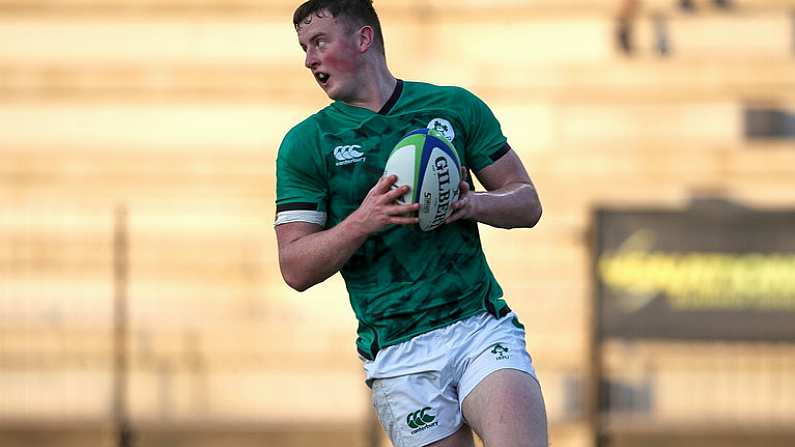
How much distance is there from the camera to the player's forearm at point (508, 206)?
15.2ft

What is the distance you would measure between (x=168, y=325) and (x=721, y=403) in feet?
13.2

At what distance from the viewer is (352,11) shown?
191 inches

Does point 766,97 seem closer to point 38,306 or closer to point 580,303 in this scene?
point 580,303

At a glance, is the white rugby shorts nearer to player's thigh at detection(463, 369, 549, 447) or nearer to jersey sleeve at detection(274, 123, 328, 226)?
player's thigh at detection(463, 369, 549, 447)

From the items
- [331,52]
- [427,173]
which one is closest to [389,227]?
[427,173]

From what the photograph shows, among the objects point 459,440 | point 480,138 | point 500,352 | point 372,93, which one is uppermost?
point 372,93

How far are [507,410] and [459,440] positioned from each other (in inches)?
12.9

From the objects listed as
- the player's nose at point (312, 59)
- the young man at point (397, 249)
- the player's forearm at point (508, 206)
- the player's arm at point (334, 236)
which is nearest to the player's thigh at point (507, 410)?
the young man at point (397, 249)

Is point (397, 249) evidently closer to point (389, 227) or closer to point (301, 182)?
point (389, 227)

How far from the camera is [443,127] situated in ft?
15.9

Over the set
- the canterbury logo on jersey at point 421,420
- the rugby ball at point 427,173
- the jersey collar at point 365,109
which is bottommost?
the canterbury logo on jersey at point 421,420

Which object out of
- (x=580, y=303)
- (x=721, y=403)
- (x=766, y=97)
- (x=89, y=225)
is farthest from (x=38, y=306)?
(x=766, y=97)

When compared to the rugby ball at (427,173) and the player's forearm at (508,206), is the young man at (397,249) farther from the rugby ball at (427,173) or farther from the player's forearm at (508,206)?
the rugby ball at (427,173)

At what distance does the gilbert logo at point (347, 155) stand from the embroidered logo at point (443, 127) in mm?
259
